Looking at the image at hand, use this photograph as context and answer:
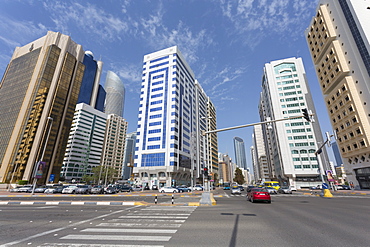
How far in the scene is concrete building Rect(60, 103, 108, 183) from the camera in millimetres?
115675

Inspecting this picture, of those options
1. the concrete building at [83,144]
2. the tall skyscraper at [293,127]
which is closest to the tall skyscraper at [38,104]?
the concrete building at [83,144]

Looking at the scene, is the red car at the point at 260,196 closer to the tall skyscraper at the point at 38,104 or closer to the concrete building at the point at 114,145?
the tall skyscraper at the point at 38,104

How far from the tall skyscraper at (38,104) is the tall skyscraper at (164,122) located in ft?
128

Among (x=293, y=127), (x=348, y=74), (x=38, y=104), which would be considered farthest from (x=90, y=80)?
(x=348, y=74)

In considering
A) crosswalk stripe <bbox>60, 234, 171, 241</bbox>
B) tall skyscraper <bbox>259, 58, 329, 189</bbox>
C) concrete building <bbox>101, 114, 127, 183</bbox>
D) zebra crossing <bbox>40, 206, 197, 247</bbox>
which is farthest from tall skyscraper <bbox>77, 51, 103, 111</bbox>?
crosswalk stripe <bbox>60, 234, 171, 241</bbox>

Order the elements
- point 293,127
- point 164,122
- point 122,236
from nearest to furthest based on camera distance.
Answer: point 122,236 → point 164,122 → point 293,127

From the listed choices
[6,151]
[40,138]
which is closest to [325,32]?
[40,138]

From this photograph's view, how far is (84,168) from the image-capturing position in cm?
12138

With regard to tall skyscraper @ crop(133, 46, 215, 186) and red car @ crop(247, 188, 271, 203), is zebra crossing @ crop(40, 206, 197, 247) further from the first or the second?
tall skyscraper @ crop(133, 46, 215, 186)

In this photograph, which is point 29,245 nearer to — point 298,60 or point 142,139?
point 142,139

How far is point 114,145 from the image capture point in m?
142

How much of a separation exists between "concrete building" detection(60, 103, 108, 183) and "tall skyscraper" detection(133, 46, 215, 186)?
223ft

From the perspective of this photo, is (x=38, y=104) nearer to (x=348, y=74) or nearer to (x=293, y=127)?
(x=293, y=127)

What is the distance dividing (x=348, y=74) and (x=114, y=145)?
14080 cm
